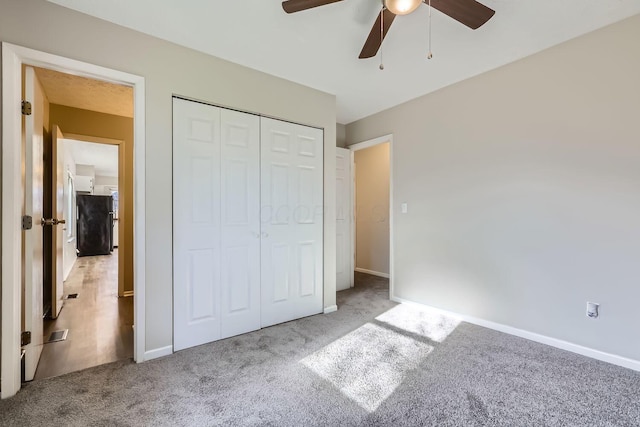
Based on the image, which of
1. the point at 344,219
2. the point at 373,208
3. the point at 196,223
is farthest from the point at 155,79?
the point at 373,208

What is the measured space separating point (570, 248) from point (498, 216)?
0.59 meters

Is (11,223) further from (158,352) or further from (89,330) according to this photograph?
(89,330)

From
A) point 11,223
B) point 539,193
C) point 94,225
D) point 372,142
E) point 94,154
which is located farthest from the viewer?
point 94,225

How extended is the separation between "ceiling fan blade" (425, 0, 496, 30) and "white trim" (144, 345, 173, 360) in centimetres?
299

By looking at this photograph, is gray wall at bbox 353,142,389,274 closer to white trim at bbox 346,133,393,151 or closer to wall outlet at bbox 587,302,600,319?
white trim at bbox 346,133,393,151

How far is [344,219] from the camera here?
4.27 metres

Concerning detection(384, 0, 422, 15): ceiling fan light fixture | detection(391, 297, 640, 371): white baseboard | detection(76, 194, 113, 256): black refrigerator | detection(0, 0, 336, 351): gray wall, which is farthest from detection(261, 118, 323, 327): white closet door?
detection(76, 194, 113, 256): black refrigerator

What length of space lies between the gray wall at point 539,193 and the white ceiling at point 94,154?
18.6ft

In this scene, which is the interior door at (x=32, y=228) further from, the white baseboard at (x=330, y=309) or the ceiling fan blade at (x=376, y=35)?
the white baseboard at (x=330, y=309)

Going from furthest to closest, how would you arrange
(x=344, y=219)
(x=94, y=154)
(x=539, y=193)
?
1. (x=94, y=154)
2. (x=344, y=219)
3. (x=539, y=193)

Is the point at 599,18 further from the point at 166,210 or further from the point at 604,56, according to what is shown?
the point at 166,210

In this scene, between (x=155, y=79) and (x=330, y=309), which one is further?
(x=330, y=309)

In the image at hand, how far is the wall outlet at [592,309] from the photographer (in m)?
2.19

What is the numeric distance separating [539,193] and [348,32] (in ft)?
6.98
